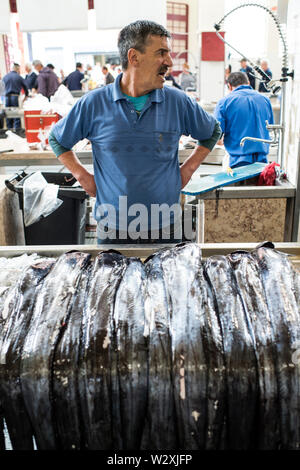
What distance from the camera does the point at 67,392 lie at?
892 millimetres

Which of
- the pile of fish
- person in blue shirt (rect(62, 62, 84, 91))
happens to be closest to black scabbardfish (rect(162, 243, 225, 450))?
the pile of fish

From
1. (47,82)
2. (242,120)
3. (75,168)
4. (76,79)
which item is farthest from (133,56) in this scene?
(76,79)

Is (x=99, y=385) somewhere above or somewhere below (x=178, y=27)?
below

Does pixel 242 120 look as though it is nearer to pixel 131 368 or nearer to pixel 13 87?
pixel 131 368

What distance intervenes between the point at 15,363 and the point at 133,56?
165 centimetres

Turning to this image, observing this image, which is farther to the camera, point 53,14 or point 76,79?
point 76,79

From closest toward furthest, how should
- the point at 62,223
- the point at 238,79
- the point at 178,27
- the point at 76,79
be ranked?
the point at 62,223
the point at 238,79
the point at 76,79
the point at 178,27

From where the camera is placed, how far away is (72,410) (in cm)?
89

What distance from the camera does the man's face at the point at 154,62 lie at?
2102mm

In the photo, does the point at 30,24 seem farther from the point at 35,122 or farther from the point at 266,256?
the point at 266,256

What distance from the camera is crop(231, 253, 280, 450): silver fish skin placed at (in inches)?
34.4

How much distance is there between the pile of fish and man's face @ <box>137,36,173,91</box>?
4.71 feet

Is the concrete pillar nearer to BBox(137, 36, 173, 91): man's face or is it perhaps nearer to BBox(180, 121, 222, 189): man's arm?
BBox(180, 121, 222, 189): man's arm

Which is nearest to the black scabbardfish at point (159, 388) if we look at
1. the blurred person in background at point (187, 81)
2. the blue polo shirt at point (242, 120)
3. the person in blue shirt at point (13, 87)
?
the blue polo shirt at point (242, 120)
